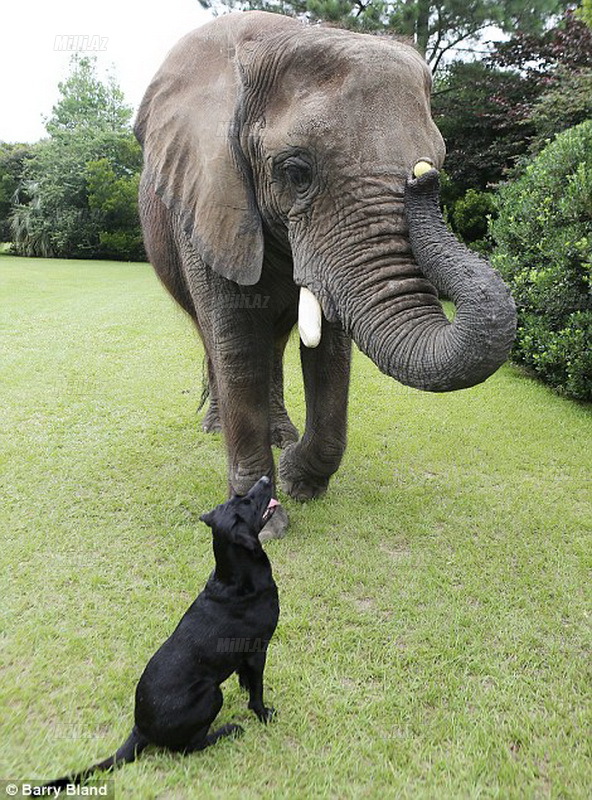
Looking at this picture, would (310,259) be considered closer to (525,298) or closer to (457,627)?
(457,627)

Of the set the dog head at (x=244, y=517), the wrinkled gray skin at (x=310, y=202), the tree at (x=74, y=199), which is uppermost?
the wrinkled gray skin at (x=310, y=202)

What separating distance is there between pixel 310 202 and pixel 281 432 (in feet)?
9.29

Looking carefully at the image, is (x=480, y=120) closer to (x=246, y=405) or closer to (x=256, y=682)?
(x=246, y=405)

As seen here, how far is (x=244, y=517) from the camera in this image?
2.30 m

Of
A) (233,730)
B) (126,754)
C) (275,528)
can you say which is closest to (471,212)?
(275,528)

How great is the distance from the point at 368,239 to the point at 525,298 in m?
5.09

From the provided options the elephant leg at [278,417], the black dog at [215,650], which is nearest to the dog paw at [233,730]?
the black dog at [215,650]

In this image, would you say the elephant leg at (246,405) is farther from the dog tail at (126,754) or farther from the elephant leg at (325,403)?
the dog tail at (126,754)

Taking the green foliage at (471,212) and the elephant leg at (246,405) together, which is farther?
the green foliage at (471,212)

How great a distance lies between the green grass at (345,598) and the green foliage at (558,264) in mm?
665

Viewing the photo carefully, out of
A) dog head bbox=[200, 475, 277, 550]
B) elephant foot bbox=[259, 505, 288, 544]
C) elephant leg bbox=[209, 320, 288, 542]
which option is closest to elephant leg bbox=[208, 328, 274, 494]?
elephant leg bbox=[209, 320, 288, 542]

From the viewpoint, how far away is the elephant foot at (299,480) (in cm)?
423

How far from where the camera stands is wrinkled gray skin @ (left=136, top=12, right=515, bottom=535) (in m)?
2.44

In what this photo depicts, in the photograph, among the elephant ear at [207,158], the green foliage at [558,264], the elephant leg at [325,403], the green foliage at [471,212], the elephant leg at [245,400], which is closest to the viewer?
the elephant ear at [207,158]
